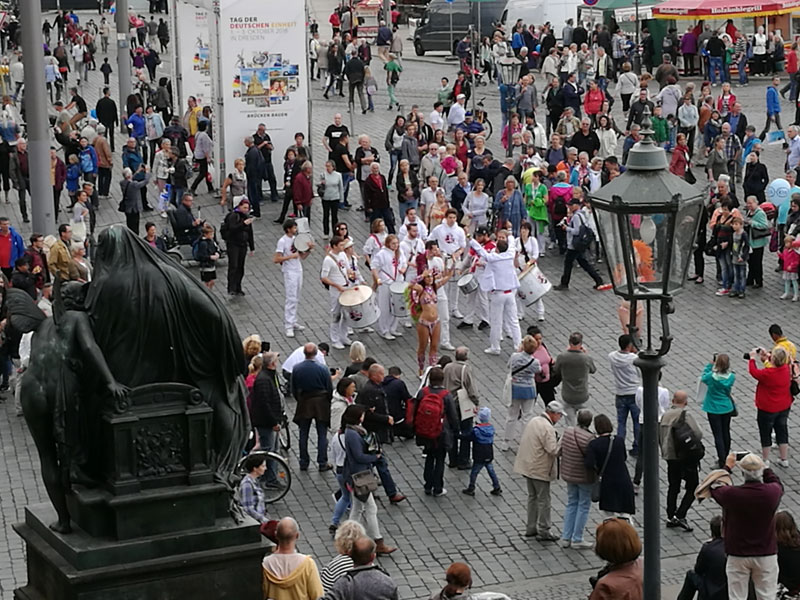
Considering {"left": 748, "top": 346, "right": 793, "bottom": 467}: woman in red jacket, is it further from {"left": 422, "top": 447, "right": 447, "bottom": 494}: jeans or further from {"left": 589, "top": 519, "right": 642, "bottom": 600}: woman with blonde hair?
{"left": 589, "top": 519, "right": 642, "bottom": 600}: woman with blonde hair

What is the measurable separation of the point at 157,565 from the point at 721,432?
11.3 m

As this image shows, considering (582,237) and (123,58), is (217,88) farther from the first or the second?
(582,237)

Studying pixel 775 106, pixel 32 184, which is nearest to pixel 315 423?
pixel 32 184

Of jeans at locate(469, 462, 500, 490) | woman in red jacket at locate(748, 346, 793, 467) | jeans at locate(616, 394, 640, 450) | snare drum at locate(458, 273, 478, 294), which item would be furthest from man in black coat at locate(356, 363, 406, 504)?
snare drum at locate(458, 273, 478, 294)

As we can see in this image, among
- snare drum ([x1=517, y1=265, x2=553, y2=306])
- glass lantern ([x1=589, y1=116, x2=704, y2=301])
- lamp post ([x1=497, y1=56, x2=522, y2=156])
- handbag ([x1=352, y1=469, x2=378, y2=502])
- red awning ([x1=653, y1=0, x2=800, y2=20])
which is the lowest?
handbag ([x1=352, y1=469, x2=378, y2=502])

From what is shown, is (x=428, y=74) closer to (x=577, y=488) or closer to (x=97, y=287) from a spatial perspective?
(x=577, y=488)

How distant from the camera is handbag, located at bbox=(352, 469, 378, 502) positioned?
1648 cm

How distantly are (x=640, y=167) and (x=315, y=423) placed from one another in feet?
32.5

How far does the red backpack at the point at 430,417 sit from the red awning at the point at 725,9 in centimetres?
2992

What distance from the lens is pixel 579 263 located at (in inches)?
1045

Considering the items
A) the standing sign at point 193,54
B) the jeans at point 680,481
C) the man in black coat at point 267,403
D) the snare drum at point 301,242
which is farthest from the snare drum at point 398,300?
the standing sign at point 193,54

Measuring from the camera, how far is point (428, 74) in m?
50.8

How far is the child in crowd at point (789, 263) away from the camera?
82.9 ft

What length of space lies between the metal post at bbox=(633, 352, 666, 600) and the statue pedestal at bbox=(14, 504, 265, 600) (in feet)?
7.69
